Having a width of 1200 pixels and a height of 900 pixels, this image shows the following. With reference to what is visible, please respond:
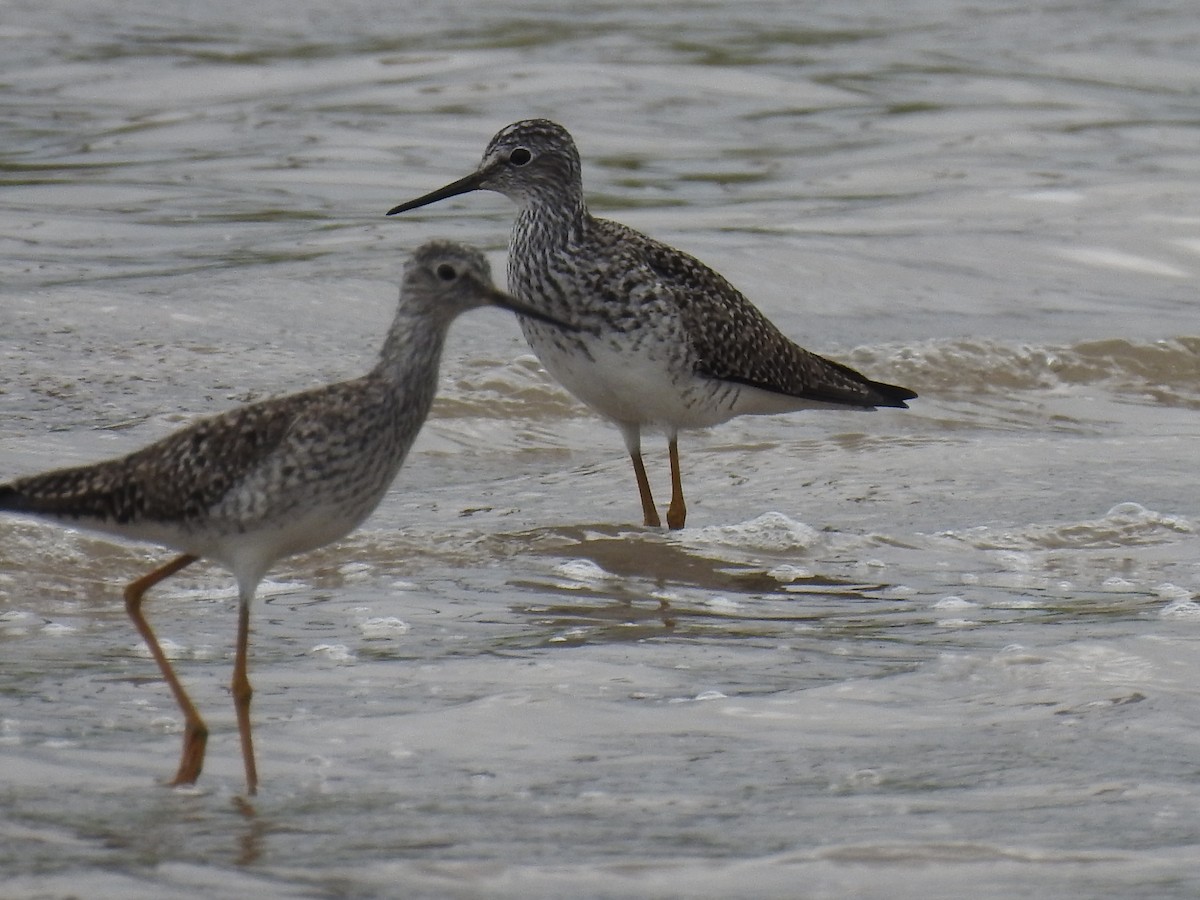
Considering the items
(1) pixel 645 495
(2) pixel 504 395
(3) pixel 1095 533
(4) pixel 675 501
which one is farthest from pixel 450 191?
(3) pixel 1095 533

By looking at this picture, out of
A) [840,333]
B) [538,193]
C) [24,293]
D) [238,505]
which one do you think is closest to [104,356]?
[24,293]

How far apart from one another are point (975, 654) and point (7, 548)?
381 centimetres

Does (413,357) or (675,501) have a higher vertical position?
(413,357)

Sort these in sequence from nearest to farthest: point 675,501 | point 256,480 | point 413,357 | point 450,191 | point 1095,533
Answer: point 256,480 → point 413,357 → point 1095,533 → point 675,501 → point 450,191

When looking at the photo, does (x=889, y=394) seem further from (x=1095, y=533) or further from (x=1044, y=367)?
(x=1044, y=367)

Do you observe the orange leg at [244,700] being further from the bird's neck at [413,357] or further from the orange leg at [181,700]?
the bird's neck at [413,357]

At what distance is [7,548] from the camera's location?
797 cm

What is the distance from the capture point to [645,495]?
30.3 feet

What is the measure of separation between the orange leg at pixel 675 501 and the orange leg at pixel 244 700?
129 inches

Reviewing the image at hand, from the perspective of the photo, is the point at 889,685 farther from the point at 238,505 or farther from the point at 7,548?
the point at 7,548

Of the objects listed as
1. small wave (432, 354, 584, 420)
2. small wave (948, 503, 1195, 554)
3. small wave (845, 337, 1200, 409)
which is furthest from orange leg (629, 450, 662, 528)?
small wave (845, 337, 1200, 409)

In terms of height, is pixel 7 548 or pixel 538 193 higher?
Result: pixel 538 193

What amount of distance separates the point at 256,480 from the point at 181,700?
68 centimetres

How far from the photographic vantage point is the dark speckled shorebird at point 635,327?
8.89 m
